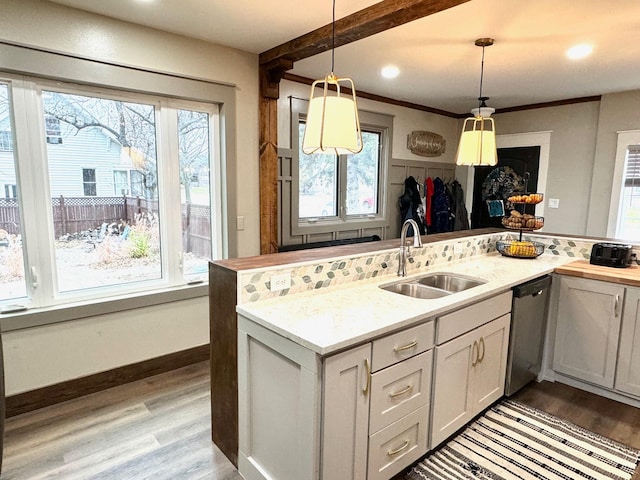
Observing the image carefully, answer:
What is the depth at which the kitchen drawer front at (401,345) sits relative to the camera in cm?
162

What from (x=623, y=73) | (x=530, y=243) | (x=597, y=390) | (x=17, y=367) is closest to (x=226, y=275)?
(x=17, y=367)

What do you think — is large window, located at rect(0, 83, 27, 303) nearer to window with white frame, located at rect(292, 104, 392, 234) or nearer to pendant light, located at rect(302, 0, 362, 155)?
pendant light, located at rect(302, 0, 362, 155)

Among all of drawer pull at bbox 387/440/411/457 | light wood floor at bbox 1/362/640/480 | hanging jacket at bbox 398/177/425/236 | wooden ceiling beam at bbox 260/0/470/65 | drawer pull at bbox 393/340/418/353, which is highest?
wooden ceiling beam at bbox 260/0/470/65

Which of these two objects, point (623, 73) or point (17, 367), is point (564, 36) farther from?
point (17, 367)

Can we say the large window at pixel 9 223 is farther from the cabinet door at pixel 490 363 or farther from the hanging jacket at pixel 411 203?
the hanging jacket at pixel 411 203

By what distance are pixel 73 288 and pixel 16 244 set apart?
44 cm

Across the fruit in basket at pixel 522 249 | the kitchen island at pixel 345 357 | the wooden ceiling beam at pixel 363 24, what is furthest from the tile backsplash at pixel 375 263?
the wooden ceiling beam at pixel 363 24

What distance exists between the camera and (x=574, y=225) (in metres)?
4.81

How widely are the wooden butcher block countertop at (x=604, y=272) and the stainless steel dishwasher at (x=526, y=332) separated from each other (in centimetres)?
17

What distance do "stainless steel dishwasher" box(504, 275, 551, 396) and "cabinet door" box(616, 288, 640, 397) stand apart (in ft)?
1.48

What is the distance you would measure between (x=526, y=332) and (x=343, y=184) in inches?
102

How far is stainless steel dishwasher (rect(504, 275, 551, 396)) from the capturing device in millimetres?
2471

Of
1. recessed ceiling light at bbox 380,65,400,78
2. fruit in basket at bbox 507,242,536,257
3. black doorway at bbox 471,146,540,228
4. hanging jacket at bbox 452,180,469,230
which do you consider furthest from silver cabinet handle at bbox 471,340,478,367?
hanging jacket at bbox 452,180,469,230

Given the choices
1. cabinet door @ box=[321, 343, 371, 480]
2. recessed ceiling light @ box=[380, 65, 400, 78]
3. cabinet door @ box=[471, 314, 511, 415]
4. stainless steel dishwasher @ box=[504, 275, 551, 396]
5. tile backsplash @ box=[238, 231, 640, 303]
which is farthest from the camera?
recessed ceiling light @ box=[380, 65, 400, 78]
